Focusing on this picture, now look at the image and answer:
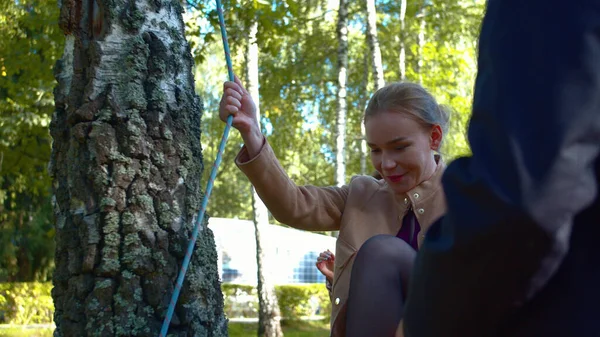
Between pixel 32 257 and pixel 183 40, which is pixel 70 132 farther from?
pixel 32 257

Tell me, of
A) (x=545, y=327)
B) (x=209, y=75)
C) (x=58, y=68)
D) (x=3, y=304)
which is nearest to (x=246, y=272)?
(x=209, y=75)

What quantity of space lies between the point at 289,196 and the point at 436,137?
2.11 ft

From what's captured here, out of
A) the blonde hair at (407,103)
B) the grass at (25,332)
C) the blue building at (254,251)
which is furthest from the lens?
the blue building at (254,251)

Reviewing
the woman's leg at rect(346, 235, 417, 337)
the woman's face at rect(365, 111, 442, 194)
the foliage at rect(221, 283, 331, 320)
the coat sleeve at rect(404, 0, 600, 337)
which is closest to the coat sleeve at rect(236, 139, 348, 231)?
the woman's face at rect(365, 111, 442, 194)

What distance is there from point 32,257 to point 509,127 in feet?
64.6

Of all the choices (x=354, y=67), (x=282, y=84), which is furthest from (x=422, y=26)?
(x=282, y=84)

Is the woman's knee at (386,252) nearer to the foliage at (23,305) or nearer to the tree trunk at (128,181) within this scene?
the tree trunk at (128,181)

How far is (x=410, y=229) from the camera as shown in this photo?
9.45 ft

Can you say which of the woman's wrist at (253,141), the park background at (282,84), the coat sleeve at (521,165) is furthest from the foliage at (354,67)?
the coat sleeve at (521,165)

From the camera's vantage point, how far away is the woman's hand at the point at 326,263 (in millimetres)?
3203

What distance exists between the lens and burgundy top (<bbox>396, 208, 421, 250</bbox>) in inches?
111

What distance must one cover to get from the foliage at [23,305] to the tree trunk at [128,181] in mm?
14831

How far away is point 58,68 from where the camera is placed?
2.92 metres

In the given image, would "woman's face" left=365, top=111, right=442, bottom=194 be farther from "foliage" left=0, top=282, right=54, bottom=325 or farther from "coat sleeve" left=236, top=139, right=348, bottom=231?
"foliage" left=0, top=282, right=54, bottom=325
